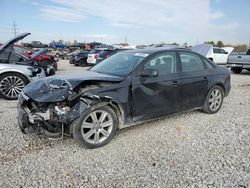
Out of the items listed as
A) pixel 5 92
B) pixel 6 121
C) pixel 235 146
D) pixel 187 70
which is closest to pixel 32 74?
pixel 5 92

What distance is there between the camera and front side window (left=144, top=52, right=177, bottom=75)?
169 inches

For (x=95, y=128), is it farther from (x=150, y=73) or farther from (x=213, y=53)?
(x=213, y=53)

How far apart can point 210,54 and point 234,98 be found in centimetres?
1213

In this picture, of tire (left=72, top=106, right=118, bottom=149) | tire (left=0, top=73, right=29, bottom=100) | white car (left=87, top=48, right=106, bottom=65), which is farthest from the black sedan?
white car (left=87, top=48, right=106, bottom=65)

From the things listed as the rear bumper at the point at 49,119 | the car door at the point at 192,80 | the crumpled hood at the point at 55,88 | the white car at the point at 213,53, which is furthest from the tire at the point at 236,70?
the rear bumper at the point at 49,119

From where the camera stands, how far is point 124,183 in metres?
2.80

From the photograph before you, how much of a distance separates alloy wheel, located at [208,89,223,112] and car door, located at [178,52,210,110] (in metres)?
0.30

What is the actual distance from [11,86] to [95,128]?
4.31 meters

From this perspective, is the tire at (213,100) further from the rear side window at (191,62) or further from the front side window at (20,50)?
the front side window at (20,50)

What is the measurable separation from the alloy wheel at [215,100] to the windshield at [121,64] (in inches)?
80.0

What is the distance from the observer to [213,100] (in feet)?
17.7

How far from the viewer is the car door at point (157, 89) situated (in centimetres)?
400

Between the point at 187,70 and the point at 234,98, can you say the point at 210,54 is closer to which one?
the point at 234,98

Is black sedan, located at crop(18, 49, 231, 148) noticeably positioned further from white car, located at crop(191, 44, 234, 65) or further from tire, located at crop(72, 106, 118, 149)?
white car, located at crop(191, 44, 234, 65)
